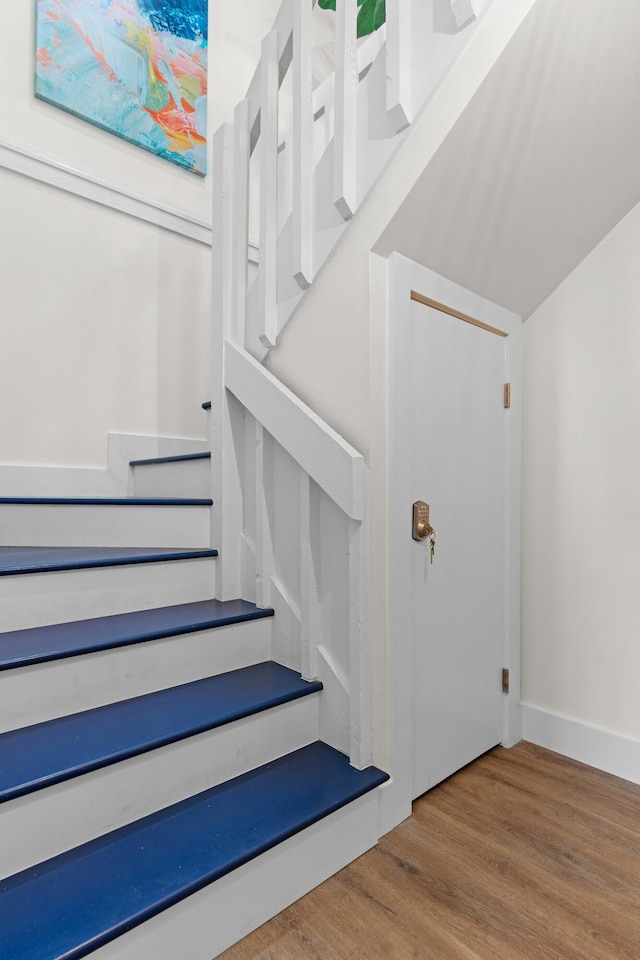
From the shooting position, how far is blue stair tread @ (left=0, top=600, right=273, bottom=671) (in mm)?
1284

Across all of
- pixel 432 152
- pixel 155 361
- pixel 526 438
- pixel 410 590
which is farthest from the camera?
pixel 155 361

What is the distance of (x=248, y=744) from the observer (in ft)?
4.69

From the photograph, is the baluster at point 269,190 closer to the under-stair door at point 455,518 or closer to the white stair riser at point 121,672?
the under-stair door at point 455,518

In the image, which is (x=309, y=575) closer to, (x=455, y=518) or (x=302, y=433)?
(x=302, y=433)

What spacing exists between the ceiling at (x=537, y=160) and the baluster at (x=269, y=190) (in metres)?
0.45

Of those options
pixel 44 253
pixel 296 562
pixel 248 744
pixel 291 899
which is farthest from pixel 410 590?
pixel 44 253

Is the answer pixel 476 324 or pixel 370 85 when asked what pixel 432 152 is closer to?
pixel 370 85

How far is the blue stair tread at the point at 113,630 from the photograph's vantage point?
4.21ft

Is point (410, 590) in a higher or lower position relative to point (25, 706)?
higher

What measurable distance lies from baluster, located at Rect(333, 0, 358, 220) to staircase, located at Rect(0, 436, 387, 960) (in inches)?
46.9

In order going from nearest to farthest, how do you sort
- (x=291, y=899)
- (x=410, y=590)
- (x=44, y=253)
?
(x=291, y=899), (x=410, y=590), (x=44, y=253)

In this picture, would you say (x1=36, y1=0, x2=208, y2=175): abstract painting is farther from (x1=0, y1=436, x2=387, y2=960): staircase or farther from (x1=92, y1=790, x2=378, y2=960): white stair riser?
(x1=92, y1=790, x2=378, y2=960): white stair riser

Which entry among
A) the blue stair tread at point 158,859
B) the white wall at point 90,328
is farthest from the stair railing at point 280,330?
the white wall at point 90,328

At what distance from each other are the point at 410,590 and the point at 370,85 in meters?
1.41
